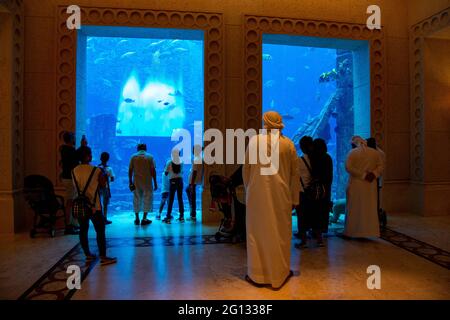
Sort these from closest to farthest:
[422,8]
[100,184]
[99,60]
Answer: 1. [100,184]
2. [422,8]
3. [99,60]

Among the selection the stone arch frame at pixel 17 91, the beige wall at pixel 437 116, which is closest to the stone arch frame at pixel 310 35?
the beige wall at pixel 437 116

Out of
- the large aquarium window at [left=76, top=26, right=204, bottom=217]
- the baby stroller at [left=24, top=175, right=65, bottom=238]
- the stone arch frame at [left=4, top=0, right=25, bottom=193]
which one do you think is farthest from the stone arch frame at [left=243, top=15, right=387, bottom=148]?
the large aquarium window at [left=76, top=26, right=204, bottom=217]

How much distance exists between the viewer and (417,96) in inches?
297

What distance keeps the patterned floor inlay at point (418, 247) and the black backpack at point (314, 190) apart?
1.41m

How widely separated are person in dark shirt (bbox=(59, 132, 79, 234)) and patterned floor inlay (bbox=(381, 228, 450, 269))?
532 cm

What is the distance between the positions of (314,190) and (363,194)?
3.18 feet

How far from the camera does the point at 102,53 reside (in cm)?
4650

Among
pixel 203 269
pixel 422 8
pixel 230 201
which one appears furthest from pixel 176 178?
pixel 422 8

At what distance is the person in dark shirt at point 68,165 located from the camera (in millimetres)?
5699

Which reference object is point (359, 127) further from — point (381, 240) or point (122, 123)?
point (122, 123)

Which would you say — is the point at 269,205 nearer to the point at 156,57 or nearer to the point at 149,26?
the point at 149,26

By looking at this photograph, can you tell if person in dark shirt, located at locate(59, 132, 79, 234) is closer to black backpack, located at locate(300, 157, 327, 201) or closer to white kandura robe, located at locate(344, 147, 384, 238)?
black backpack, located at locate(300, 157, 327, 201)

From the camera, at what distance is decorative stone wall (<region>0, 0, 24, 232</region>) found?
588cm

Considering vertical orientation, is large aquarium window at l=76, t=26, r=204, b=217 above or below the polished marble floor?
above
